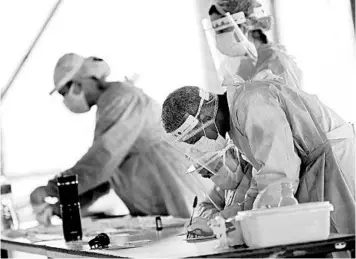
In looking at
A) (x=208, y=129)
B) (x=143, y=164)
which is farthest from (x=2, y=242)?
(x=208, y=129)

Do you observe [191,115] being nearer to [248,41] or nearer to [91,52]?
[248,41]

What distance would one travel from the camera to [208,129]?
7.12 ft

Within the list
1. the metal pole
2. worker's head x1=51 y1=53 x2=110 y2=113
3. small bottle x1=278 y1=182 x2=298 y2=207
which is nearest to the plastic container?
small bottle x1=278 y1=182 x2=298 y2=207

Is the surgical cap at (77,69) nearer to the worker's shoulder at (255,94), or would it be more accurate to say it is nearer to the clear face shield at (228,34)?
the clear face shield at (228,34)

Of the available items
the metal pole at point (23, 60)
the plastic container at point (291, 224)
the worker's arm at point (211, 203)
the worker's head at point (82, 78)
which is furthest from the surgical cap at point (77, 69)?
the plastic container at point (291, 224)

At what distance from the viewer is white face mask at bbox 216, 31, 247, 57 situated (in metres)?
3.00

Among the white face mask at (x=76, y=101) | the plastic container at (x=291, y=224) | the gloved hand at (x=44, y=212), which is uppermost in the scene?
the plastic container at (x=291, y=224)

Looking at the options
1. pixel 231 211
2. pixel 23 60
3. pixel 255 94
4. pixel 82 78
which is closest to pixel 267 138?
pixel 255 94

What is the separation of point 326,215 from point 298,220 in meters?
0.06

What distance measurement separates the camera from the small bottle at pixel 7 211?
3660 millimetres

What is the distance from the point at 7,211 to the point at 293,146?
196cm

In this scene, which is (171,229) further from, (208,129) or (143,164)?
(143,164)

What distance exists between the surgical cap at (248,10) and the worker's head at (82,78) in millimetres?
1151

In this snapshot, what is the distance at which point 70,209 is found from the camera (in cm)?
293
